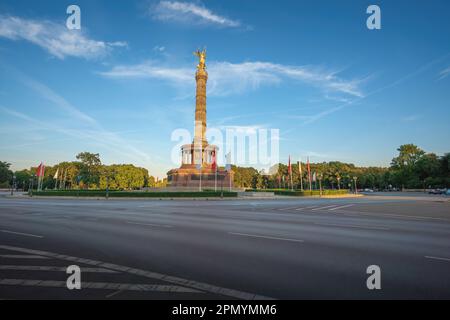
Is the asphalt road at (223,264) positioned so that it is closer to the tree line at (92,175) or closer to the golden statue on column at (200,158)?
the golden statue on column at (200,158)

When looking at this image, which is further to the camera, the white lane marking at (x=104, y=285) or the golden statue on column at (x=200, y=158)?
the golden statue on column at (x=200, y=158)

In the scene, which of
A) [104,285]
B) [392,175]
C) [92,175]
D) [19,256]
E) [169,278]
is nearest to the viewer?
[104,285]

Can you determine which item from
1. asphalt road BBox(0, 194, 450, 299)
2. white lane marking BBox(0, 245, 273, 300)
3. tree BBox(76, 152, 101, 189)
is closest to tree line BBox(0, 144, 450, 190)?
tree BBox(76, 152, 101, 189)

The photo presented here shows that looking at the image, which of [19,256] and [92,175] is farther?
[92,175]

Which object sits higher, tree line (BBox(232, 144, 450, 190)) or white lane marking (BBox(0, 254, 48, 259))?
tree line (BBox(232, 144, 450, 190))

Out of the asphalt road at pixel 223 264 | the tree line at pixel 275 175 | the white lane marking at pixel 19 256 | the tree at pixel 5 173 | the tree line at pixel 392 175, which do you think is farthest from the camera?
the tree at pixel 5 173

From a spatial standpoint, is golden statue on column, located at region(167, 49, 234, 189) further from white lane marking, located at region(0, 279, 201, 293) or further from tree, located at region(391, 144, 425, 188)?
tree, located at region(391, 144, 425, 188)

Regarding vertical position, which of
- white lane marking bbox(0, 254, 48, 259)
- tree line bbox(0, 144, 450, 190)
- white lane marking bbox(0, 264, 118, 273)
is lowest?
white lane marking bbox(0, 254, 48, 259)

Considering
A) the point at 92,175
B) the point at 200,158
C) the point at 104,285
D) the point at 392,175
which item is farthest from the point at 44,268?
the point at 392,175

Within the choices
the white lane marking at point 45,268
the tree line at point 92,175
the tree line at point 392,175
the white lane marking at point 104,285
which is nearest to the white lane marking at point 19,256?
the white lane marking at point 45,268

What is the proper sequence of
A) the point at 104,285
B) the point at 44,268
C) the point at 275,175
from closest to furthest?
the point at 104,285 → the point at 44,268 → the point at 275,175

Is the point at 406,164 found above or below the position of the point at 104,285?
above

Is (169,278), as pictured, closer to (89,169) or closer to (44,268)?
(44,268)

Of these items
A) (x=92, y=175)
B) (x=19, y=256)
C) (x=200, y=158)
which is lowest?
(x=19, y=256)
